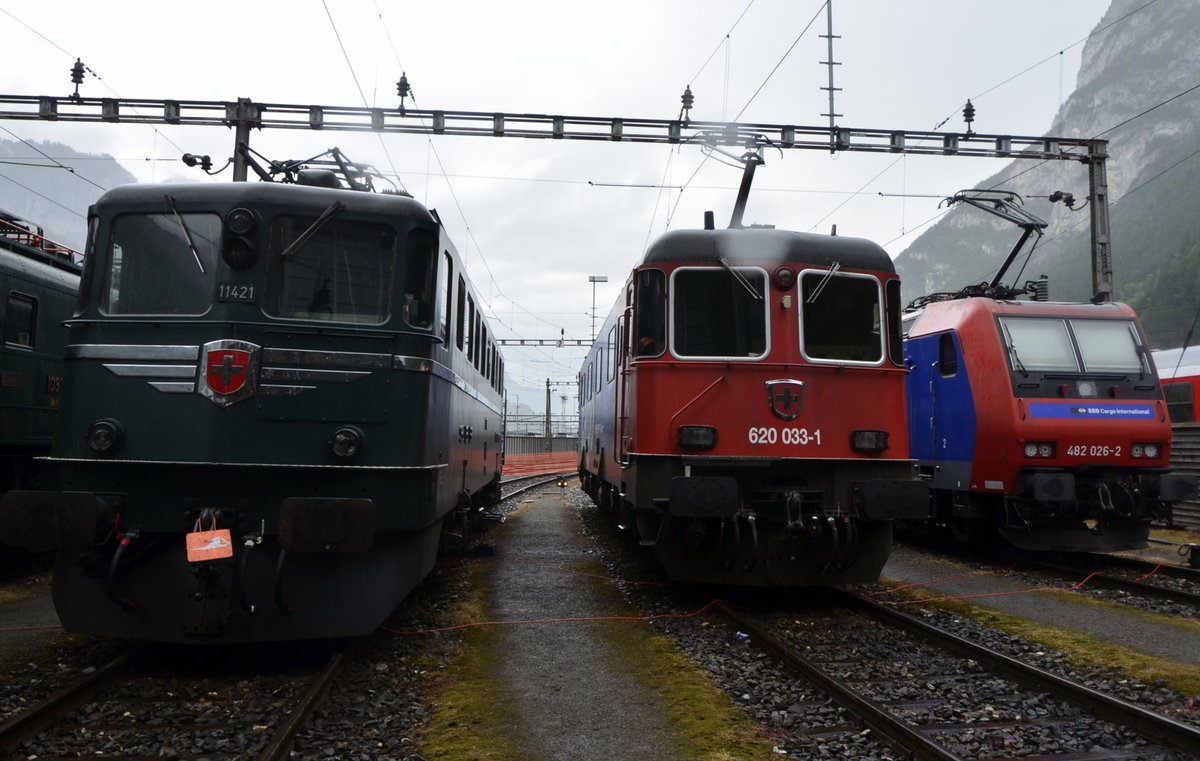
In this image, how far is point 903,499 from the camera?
7098 millimetres

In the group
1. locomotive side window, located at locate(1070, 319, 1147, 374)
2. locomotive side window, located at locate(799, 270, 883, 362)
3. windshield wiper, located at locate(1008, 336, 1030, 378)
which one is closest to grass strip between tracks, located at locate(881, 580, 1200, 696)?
locomotive side window, located at locate(799, 270, 883, 362)

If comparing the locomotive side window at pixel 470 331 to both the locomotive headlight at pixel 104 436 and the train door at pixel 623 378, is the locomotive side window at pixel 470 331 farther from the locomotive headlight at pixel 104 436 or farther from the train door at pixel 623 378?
the locomotive headlight at pixel 104 436

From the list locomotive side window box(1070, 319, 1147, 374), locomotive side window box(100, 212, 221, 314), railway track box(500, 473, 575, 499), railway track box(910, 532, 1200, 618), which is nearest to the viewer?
locomotive side window box(100, 212, 221, 314)

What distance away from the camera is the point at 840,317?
25.3 ft

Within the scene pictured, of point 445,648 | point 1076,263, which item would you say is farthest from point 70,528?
point 1076,263

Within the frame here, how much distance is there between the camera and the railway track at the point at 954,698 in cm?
425

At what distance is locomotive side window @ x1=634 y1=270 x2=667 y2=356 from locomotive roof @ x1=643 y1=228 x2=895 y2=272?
16cm

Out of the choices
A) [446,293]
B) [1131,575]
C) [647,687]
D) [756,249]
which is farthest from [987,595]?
[446,293]

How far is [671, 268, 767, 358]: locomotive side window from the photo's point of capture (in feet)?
24.7

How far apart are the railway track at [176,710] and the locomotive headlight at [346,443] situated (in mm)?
1276

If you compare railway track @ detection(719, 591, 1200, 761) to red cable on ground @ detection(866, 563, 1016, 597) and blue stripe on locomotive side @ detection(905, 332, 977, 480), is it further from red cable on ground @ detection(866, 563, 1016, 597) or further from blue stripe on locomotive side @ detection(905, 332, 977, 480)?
blue stripe on locomotive side @ detection(905, 332, 977, 480)

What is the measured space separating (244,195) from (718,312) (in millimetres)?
3847

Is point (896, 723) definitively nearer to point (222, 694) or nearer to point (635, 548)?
point (222, 694)

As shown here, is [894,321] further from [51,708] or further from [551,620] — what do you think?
[51,708]
